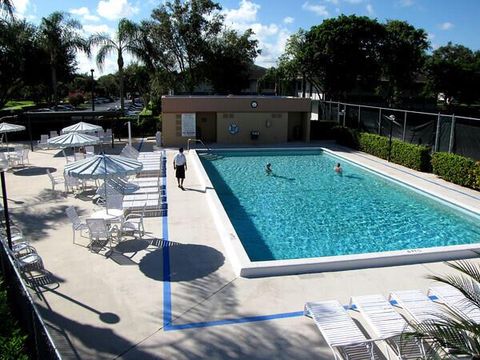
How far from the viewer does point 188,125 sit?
25.9 meters

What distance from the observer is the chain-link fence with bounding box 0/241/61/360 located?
165 inches

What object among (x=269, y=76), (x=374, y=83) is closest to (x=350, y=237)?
(x=374, y=83)

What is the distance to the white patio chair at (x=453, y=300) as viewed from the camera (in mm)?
6536

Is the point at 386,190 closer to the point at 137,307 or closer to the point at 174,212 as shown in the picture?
the point at 174,212

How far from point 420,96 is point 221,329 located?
6613cm

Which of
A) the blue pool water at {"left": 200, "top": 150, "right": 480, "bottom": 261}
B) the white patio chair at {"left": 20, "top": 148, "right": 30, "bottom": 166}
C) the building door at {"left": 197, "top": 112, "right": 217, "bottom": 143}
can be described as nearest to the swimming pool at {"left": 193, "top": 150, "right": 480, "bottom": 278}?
the blue pool water at {"left": 200, "top": 150, "right": 480, "bottom": 261}

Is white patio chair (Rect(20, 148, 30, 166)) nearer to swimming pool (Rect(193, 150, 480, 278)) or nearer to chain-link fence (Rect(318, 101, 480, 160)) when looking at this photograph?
swimming pool (Rect(193, 150, 480, 278))

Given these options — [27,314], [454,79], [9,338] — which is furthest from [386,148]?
[454,79]

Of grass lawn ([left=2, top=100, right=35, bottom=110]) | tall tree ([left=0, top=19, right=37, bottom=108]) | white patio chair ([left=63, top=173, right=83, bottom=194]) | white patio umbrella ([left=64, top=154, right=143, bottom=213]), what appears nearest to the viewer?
white patio umbrella ([left=64, top=154, right=143, bottom=213])

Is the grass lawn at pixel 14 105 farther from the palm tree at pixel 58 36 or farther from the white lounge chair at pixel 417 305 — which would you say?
the white lounge chair at pixel 417 305

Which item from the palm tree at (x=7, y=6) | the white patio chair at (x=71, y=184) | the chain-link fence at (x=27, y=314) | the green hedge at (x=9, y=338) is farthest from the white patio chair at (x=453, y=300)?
the palm tree at (x=7, y=6)

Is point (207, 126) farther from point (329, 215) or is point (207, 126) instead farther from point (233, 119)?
point (329, 215)

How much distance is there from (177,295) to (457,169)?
1354cm

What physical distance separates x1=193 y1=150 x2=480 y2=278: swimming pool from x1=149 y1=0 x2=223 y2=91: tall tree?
23816mm
